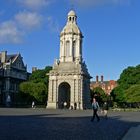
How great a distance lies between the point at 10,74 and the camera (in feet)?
364

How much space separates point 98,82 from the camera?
7677 inches

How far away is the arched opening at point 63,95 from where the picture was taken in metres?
82.1

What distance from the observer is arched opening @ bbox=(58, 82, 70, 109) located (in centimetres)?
8212

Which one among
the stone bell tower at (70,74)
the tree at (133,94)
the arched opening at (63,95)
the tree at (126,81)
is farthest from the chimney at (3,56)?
the tree at (133,94)

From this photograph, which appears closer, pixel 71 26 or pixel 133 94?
pixel 133 94

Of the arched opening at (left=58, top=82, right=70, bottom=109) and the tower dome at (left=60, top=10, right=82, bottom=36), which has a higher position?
the tower dome at (left=60, top=10, right=82, bottom=36)

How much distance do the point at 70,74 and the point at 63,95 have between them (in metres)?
6.71

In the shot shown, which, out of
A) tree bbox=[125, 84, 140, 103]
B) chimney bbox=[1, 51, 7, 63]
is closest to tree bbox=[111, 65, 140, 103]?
tree bbox=[125, 84, 140, 103]

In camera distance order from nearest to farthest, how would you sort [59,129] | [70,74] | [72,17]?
1. [59,129]
2. [70,74]
3. [72,17]

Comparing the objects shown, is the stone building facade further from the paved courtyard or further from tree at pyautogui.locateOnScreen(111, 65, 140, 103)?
the paved courtyard

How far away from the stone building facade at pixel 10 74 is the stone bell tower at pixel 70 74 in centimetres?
2845

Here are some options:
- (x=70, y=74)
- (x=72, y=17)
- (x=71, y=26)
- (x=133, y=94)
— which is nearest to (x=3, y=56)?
(x=72, y=17)

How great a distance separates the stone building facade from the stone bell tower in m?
28.5

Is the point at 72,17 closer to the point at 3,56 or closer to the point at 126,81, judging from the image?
the point at 126,81
